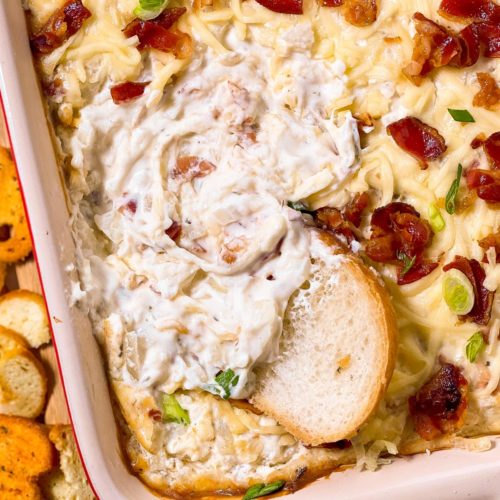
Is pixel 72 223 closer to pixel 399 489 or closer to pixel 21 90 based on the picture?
pixel 21 90

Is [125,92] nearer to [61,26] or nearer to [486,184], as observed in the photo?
[61,26]

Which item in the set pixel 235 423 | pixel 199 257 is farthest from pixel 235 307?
pixel 235 423

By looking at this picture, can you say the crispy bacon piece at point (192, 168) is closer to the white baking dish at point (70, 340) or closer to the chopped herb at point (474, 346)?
the white baking dish at point (70, 340)

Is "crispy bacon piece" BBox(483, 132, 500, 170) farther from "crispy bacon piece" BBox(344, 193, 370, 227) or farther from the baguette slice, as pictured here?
the baguette slice

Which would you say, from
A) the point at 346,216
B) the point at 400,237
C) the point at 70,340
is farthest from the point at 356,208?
the point at 70,340

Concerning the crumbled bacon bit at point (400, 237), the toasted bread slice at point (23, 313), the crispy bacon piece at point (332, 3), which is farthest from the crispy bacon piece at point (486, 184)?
the toasted bread slice at point (23, 313)

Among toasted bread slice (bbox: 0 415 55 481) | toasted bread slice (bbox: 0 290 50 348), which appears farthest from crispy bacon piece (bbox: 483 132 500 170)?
toasted bread slice (bbox: 0 415 55 481)
